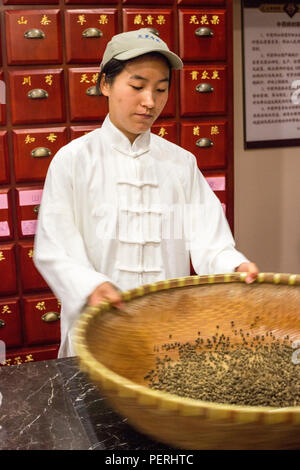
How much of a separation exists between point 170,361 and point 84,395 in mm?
209

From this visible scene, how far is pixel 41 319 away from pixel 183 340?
158cm

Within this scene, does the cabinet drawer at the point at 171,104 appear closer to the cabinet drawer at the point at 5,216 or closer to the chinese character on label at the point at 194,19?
the chinese character on label at the point at 194,19

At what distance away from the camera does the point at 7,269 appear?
8.84 ft

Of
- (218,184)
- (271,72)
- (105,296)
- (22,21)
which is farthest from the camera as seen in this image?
(271,72)

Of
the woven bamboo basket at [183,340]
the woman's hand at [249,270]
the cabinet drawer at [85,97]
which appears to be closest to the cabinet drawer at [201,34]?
the cabinet drawer at [85,97]

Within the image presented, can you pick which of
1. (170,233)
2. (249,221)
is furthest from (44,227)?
(249,221)

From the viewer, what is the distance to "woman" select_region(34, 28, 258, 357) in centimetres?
154

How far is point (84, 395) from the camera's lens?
1222 mm

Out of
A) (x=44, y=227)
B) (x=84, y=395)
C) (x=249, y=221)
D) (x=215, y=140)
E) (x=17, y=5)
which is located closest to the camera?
(x=84, y=395)

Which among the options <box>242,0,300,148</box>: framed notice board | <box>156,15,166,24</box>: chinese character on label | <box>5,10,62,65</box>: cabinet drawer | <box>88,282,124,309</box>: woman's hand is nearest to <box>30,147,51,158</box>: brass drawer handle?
<box>5,10,62,65</box>: cabinet drawer

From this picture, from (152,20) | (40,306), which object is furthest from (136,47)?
(40,306)

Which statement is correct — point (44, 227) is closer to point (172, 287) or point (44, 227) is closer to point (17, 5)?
point (172, 287)

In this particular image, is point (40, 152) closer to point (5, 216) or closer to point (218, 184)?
point (5, 216)

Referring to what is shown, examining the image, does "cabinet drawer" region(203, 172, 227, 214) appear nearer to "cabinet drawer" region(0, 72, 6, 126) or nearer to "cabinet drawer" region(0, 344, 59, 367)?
"cabinet drawer" region(0, 72, 6, 126)
